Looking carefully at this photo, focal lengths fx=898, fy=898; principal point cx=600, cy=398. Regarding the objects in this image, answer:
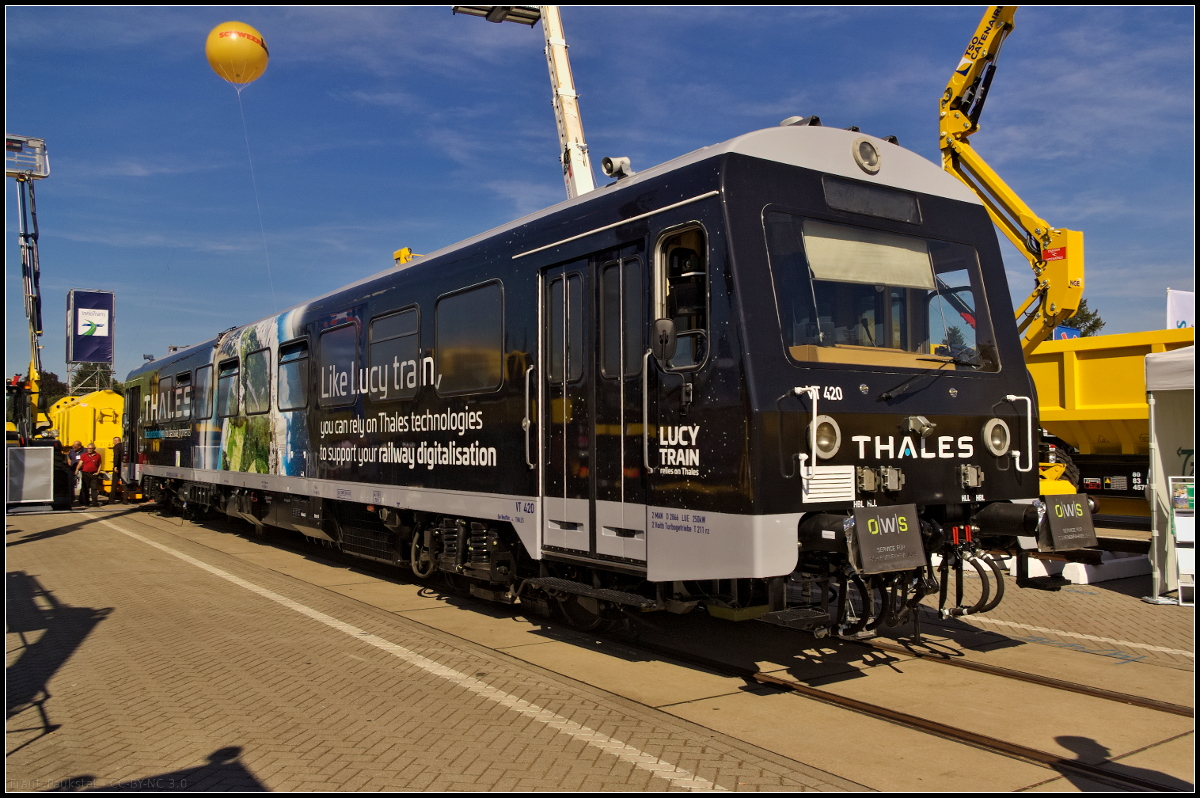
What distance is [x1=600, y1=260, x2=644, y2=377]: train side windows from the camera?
6.23 m

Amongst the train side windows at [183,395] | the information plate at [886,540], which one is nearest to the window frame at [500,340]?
the information plate at [886,540]

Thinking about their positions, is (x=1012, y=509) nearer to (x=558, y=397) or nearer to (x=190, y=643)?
(x=558, y=397)

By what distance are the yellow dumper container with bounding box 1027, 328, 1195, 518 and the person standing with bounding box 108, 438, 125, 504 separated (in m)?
20.6

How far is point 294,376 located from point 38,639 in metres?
5.08

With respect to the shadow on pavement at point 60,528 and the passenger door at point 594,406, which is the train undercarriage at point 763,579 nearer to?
the passenger door at point 594,406

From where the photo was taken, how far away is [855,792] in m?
4.25

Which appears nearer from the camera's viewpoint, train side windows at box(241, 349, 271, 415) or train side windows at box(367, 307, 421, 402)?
train side windows at box(367, 307, 421, 402)

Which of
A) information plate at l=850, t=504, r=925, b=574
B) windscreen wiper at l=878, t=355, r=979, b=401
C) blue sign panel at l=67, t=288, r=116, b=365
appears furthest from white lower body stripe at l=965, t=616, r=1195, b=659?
blue sign panel at l=67, t=288, r=116, b=365

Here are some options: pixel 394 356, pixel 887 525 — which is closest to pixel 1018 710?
pixel 887 525

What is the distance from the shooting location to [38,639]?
299 inches

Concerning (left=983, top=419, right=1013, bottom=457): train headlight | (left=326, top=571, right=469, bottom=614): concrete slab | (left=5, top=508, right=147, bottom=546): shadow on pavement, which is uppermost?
(left=983, top=419, right=1013, bottom=457): train headlight

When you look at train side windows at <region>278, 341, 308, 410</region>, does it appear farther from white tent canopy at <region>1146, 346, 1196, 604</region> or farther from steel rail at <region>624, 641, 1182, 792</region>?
white tent canopy at <region>1146, 346, 1196, 604</region>

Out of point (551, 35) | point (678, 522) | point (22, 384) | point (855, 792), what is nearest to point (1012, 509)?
point (678, 522)

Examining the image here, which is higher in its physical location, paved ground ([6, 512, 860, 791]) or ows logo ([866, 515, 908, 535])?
ows logo ([866, 515, 908, 535])
